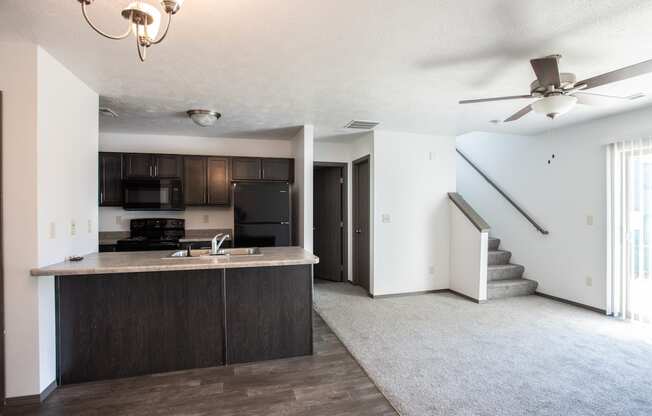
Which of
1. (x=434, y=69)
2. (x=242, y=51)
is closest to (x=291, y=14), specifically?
(x=242, y=51)

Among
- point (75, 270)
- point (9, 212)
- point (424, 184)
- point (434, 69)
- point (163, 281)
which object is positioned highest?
point (434, 69)

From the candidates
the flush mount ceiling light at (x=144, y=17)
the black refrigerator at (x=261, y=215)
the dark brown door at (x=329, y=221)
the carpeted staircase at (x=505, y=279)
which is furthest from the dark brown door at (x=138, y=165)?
the carpeted staircase at (x=505, y=279)

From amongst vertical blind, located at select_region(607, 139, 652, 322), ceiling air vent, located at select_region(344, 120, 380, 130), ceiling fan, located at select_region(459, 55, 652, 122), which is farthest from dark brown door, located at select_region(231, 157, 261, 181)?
→ vertical blind, located at select_region(607, 139, 652, 322)

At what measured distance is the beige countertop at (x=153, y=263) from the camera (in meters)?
2.25

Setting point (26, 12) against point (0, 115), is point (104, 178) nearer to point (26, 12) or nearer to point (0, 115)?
point (0, 115)

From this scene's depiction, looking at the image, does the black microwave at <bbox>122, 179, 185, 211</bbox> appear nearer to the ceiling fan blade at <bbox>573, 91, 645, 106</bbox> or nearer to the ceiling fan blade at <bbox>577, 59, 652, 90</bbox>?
the ceiling fan blade at <bbox>577, 59, 652, 90</bbox>

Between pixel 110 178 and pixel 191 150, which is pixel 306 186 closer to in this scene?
pixel 191 150

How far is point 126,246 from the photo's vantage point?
13.9 feet

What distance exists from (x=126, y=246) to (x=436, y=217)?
4.30 metres

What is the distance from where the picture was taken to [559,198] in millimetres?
4539

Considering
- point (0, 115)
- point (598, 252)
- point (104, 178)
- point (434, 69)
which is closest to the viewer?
point (0, 115)

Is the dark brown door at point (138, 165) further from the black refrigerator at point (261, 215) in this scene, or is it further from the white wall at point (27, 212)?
Result: the white wall at point (27, 212)

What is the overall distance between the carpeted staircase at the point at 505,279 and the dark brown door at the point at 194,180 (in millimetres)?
4282

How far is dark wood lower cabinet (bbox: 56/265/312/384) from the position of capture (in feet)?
8.02
